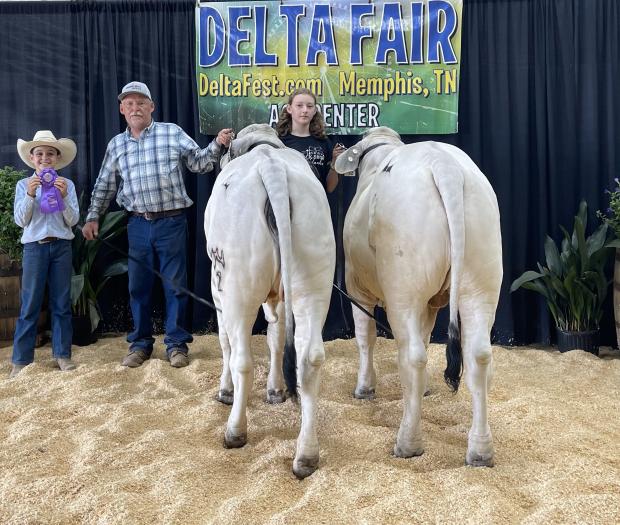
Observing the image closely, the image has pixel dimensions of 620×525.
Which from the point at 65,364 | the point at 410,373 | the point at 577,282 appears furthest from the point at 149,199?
the point at 577,282

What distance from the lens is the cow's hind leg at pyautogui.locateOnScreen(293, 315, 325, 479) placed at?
237cm

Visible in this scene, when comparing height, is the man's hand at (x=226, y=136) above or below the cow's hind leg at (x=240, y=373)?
above

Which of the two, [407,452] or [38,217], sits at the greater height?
[38,217]

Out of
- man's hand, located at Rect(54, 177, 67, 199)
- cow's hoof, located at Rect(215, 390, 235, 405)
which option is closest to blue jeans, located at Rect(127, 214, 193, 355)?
man's hand, located at Rect(54, 177, 67, 199)

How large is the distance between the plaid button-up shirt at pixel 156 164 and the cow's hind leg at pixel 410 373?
1.93 metres

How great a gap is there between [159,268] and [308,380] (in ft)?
7.04

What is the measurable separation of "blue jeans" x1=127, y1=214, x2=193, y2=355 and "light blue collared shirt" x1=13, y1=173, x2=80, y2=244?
43cm

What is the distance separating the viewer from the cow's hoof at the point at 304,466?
2369mm

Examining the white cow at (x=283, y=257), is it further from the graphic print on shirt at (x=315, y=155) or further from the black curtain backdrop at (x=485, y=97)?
the black curtain backdrop at (x=485, y=97)

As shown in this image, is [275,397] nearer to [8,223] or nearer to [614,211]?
[8,223]

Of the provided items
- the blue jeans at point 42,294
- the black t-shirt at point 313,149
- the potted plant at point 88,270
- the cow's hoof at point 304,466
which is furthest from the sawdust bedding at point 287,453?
the black t-shirt at point 313,149

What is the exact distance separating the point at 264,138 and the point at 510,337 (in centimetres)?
267

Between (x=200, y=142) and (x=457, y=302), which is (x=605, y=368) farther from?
(x=200, y=142)

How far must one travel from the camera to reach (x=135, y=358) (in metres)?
4.00
